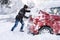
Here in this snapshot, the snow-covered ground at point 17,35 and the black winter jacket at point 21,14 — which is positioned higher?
the black winter jacket at point 21,14

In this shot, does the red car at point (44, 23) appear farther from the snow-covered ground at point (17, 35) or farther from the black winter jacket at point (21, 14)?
the black winter jacket at point (21, 14)

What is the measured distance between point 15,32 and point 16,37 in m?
0.34

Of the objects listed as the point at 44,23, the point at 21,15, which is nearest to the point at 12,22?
the point at 21,15

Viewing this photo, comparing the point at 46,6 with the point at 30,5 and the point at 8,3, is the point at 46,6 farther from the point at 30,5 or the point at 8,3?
the point at 8,3

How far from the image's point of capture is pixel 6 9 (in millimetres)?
5531

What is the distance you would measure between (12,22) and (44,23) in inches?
36.6

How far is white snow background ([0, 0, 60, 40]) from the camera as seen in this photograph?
5.07m

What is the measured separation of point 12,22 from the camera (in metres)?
5.63

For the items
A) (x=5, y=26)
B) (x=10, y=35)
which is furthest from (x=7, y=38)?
(x=5, y=26)

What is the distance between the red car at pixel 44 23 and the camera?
16.7ft

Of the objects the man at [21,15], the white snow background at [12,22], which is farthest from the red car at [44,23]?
the man at [21,15]

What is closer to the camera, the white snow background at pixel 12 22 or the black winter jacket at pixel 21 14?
the white snow background at pixel 12 22

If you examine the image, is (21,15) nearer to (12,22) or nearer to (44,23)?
(12,22)

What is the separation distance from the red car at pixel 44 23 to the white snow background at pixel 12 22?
0.12m
